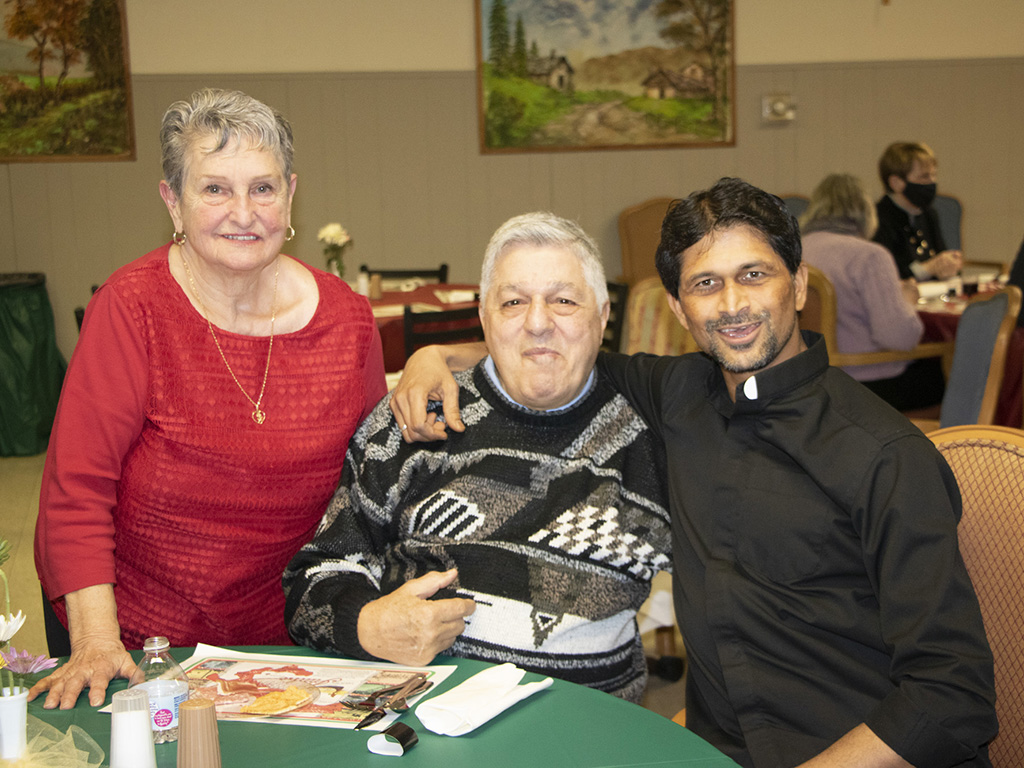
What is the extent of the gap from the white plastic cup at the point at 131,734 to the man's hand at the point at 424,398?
2.42ft

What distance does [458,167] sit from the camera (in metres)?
7.40

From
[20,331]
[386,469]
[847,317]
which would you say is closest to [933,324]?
[847,317]

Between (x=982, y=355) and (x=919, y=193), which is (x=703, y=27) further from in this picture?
(x=982, y=355)

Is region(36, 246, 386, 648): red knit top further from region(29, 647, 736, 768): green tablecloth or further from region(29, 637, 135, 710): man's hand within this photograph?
region(29, 647, 736, 768): green tablecloth

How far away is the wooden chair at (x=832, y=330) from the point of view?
378 centimetres

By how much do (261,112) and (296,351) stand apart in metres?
0.45

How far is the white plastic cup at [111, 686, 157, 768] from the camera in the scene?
106cm

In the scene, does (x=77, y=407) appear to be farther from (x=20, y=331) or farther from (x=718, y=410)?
(x=20, y=331)

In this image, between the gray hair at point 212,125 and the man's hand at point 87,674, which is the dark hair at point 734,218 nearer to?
the gray hair at point 212,125

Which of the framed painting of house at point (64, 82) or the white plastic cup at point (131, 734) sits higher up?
the framed painting of house at point (64, 82)

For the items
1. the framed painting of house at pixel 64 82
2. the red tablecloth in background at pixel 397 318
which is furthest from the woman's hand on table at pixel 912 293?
the framed painting of house at pixel 64 82

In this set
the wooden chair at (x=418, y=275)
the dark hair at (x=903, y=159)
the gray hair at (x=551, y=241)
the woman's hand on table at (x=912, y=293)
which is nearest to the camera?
the gray hair at (x=551, y=241)

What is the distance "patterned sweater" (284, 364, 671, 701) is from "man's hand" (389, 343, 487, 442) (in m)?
0.04

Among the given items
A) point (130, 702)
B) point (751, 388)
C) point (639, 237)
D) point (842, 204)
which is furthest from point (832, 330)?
point (639, 237)
